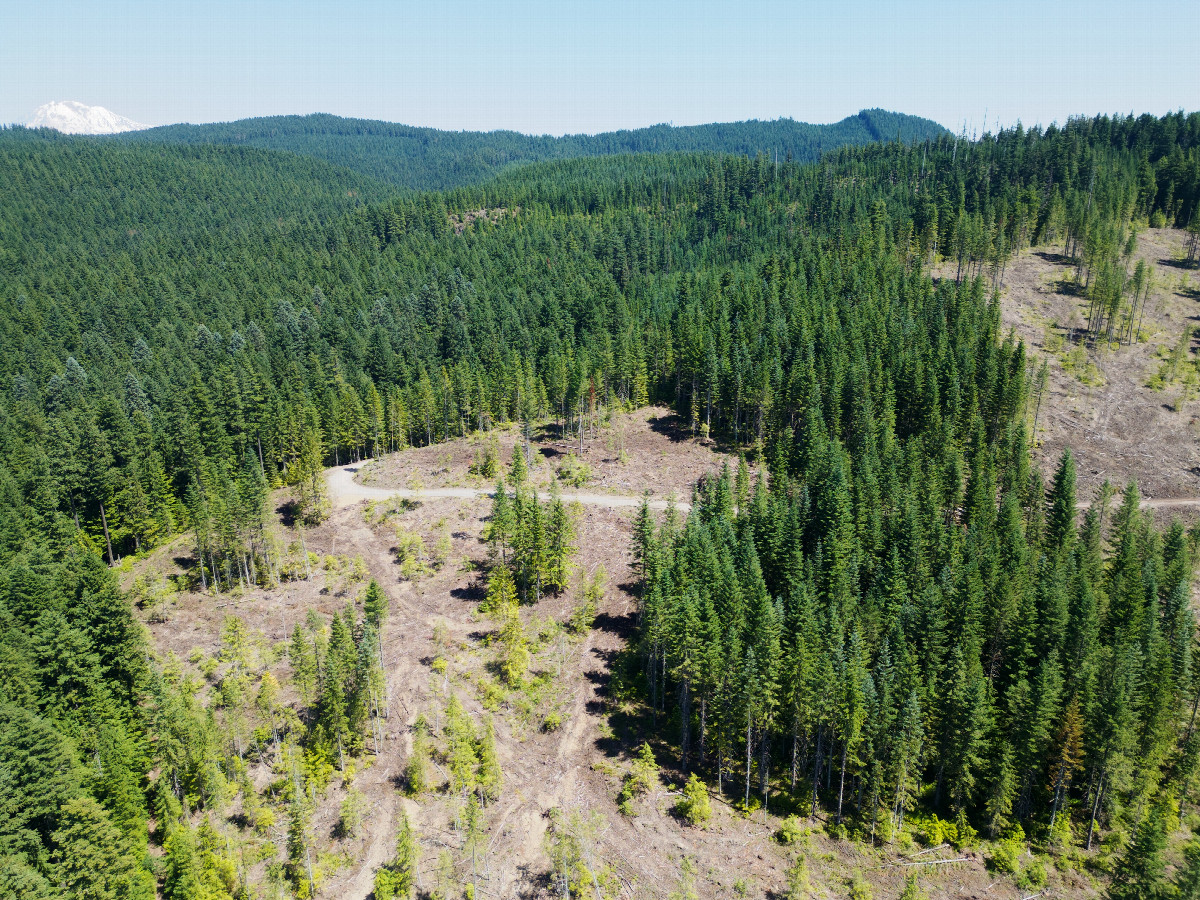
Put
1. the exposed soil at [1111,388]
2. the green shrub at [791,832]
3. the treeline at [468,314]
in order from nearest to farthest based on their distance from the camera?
the green shrub at [791,832] → the treeline at [468,314] → the exposed soil at [1111,388]

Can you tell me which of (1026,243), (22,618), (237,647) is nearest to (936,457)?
(237,647)

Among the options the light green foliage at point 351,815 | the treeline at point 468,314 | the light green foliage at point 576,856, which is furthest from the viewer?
the treeline at point 468,314

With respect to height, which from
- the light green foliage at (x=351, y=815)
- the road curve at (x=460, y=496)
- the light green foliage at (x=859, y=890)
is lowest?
the light green foliage at (x=859, y=890)

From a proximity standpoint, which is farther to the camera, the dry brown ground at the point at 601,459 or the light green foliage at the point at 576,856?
the dry brown ground at the point at 601,459

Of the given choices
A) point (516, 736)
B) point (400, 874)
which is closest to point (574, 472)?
point (516, 736)

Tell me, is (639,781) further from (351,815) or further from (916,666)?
(916,666)

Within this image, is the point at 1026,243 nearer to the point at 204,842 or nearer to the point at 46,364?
the point at 204,842

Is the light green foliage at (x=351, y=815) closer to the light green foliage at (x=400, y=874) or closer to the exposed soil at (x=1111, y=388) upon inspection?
the light green foliage at (x=400, y=874)

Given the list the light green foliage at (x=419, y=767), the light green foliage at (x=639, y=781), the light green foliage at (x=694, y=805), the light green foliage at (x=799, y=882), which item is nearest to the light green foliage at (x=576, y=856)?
the light green foliage at (x=639, y=781)
